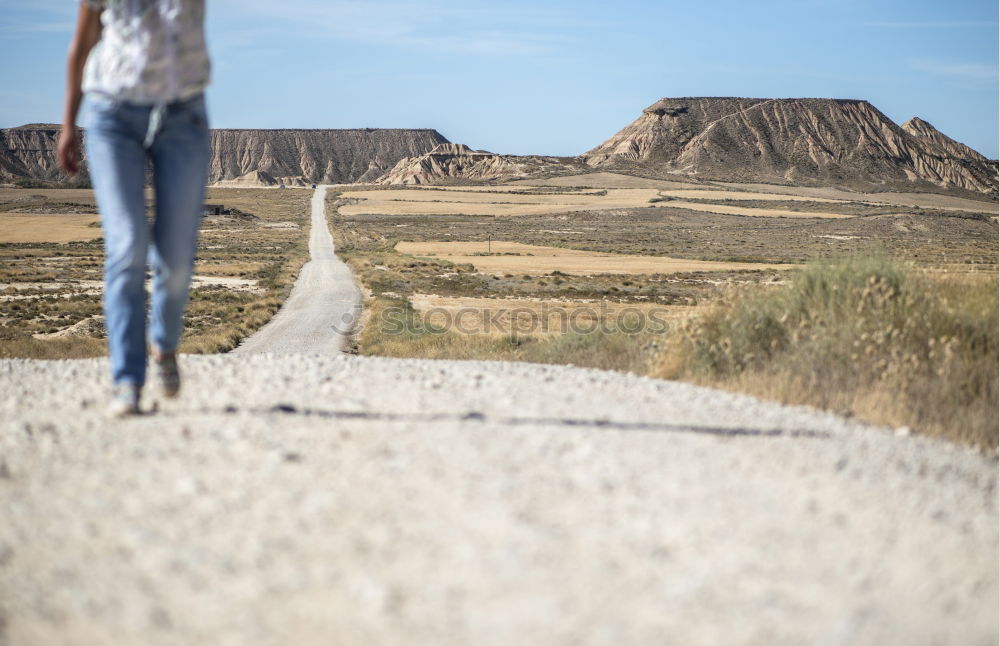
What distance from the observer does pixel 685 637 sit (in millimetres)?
2773

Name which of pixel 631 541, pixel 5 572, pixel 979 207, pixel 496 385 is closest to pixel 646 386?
pixel 496 385

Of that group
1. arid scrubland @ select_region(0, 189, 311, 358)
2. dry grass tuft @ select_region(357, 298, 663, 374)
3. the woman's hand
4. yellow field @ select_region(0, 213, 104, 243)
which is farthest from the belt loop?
yellow field @ select_region(0, 213, 104, 243)

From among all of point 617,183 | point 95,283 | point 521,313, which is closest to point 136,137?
point 521,313

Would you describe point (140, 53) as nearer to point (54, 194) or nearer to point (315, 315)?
point (315, 315)

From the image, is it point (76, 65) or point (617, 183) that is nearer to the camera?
point (76, 65)

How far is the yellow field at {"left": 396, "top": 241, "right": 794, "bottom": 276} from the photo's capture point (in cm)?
6475

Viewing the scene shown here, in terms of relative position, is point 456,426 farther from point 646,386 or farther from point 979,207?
point 979,207

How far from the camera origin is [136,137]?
4.73m

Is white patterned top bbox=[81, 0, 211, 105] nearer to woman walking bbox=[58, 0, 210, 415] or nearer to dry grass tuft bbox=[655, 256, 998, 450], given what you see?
woman walking bbox=[58, 0, 210, 415]

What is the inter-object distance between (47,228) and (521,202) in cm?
7937

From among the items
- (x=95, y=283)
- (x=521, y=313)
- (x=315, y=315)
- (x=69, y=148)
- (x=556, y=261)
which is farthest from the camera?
(x=556, y=261)

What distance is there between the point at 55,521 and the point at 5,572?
0.44 m

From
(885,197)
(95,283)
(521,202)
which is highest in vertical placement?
(885,197)

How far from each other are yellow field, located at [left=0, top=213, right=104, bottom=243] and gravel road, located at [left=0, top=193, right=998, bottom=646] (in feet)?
310
